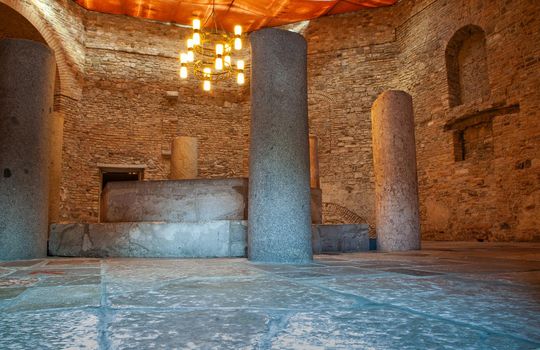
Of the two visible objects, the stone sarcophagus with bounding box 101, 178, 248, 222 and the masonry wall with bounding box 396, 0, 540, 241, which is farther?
the masonry wall with bounding box 396, 0, 540, 241

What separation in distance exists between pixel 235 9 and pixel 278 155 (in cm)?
1037

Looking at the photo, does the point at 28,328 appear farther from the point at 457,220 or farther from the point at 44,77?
the point at 457,220

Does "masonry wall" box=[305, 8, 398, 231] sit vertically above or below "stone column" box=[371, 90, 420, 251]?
above

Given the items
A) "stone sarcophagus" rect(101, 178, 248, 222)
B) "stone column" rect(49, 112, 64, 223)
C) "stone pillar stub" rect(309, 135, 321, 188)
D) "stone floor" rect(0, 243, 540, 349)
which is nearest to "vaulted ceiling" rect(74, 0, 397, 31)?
"stone pillar stub" rect(309, 135, 321, 188)

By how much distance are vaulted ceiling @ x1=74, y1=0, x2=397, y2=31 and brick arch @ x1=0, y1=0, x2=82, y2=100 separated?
2.20m

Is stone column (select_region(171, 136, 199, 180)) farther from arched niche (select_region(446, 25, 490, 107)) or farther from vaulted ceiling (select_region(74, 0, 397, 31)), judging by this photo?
arched niche (select_region(446, 25, 490, 107))

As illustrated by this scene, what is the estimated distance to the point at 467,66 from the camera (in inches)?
429

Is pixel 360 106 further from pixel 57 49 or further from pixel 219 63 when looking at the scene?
pixel 57 49

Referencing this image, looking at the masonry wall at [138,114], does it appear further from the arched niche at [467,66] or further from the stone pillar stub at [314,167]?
the arched niche at [467,66]

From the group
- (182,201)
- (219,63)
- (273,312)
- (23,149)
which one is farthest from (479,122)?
(273,312)

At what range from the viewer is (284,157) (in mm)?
3846

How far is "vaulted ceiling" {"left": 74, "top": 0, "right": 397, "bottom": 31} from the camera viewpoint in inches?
490

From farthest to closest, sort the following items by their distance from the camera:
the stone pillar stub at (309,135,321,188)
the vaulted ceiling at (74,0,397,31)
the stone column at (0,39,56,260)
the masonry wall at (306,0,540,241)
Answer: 1. the vaulted ceiling at (74,0,397,31)
2. the masonry wall at (306,0,540,241)
3. the stone pillar stub at (309,135,321,188)
4. the stone column at (0,39,56,260)

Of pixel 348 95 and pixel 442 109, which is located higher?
pixel 348 95
